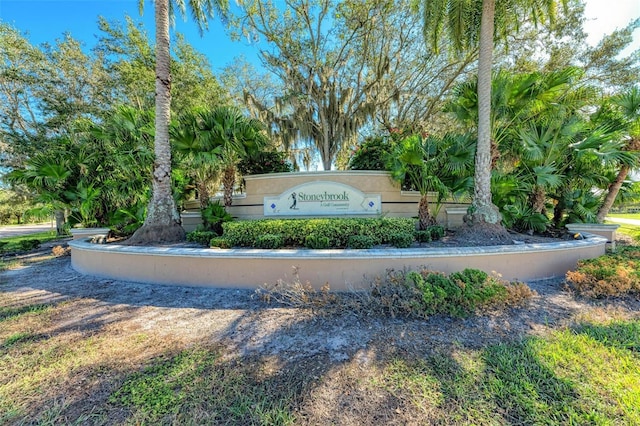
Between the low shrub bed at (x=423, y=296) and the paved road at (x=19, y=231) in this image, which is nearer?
the low shrub bed at (x=423, y=296)

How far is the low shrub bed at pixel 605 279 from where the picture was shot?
436 cm

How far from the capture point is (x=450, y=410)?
2.04 meters

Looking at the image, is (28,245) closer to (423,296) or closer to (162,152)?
(162,152)

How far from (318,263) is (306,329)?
58.5 inches

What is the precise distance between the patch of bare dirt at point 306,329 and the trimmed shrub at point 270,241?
117cm

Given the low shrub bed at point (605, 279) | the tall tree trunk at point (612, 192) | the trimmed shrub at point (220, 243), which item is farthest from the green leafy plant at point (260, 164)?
the tall tree trunk at point (612, 192)

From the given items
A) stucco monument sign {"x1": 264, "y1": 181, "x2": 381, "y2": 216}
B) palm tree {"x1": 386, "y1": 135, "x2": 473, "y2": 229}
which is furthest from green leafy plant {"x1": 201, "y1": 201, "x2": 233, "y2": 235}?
palm tree {"x1": 386, "y1": 135, "x2": 473, "y2": 229}

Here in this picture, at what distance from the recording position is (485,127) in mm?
6309

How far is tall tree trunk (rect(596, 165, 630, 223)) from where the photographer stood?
8148 mm

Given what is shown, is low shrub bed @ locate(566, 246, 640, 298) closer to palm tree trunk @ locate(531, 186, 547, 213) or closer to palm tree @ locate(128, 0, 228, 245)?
palm tree trunk @ locate(531, 186, 547, 213)

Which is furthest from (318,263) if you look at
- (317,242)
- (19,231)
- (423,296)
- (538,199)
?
(19,231)

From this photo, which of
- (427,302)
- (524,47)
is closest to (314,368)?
(427,302)

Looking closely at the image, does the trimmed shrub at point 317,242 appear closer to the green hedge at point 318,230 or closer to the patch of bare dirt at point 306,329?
the green hedge at point 318,230

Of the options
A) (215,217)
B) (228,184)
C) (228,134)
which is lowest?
(215,217)
